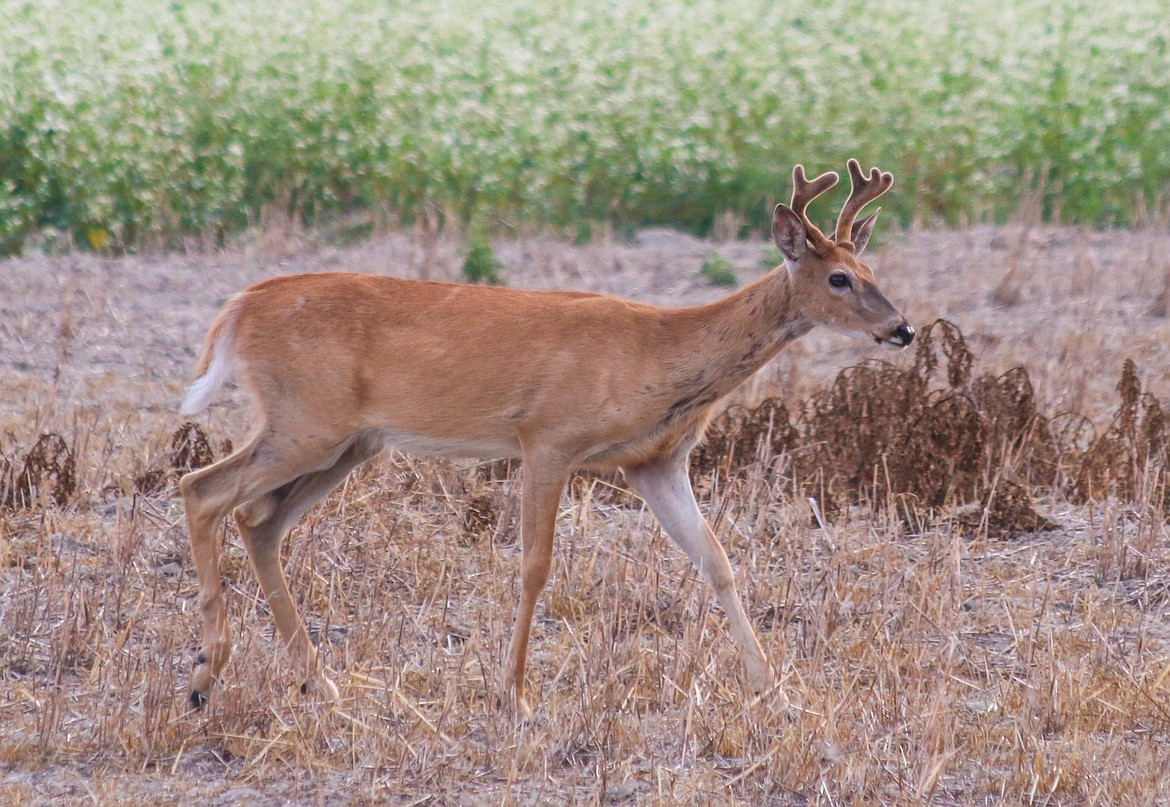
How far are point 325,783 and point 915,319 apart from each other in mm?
7414

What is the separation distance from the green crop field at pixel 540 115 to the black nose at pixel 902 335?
28.1 feet

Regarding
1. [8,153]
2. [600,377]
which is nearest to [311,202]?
[8,153]

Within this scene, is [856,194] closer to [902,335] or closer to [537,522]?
[902,335]

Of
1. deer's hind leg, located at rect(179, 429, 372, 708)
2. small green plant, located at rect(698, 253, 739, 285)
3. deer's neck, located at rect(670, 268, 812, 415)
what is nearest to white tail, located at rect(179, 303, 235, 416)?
deer's hind leg, located at rect(179, 429, 372, 708)

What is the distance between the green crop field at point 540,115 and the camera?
1489cm

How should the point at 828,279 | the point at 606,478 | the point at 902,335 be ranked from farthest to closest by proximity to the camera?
the point at 606,478
the point at 828,279
the point at 902,335

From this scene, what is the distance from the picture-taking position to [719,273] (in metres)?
12.8

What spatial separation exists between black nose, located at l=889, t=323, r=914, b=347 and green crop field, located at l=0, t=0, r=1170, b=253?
338 inches

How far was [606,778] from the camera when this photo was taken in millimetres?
5152

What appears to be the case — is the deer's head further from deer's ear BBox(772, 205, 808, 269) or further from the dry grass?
the dry grass

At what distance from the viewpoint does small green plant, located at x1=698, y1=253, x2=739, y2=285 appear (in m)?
12.8

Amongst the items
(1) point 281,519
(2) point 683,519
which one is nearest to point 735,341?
(2) point 683,519

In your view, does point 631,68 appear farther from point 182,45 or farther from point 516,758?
point 516,758

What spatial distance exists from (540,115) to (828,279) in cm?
1088
